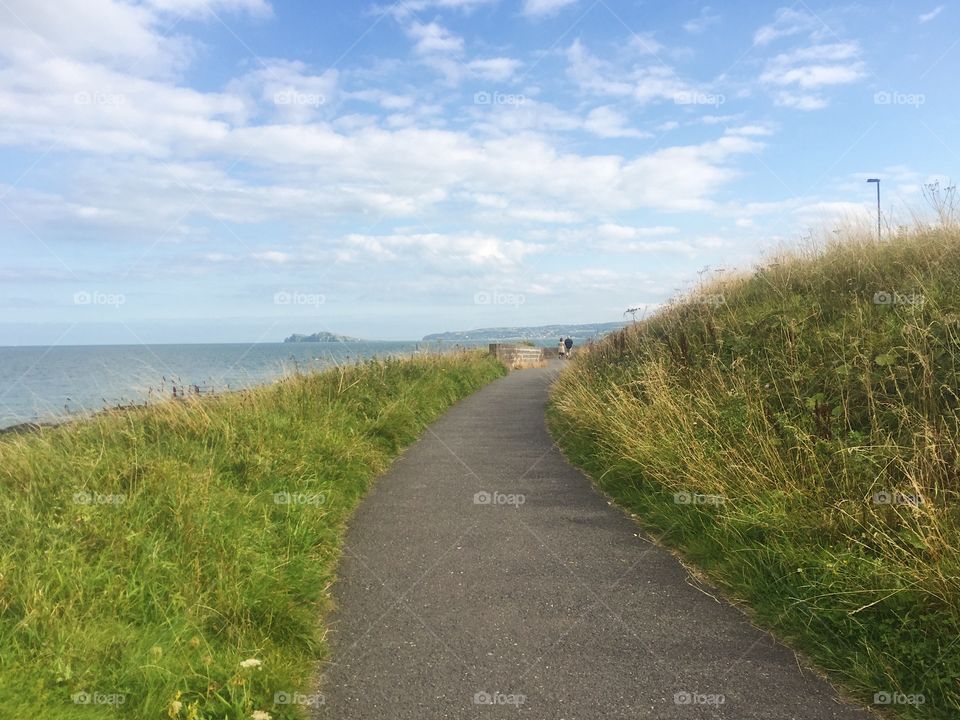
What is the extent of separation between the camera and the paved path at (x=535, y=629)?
3260 millimetres

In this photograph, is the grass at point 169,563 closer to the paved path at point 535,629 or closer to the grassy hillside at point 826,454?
the paved path at point 535,629

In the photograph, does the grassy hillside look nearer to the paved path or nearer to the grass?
the paved path

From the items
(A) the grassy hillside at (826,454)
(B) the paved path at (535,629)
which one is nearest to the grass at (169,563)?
(B) the paved path at (535,629)

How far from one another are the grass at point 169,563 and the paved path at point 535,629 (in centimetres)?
38

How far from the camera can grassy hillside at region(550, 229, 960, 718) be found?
11.7 feet

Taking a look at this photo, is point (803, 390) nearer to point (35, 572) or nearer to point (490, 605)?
point (490, 605)

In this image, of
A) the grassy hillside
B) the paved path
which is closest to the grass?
the paved path

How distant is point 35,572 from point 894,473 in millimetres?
5929

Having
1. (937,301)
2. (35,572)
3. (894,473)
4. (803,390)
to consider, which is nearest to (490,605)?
(35,572)

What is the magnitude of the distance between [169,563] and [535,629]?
2.40 m

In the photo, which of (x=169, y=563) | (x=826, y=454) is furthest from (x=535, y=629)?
(x=826, y=454)

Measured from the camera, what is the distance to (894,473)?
4840 millimetres

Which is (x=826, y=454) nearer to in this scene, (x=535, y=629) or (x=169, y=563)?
(x=535, y=629)

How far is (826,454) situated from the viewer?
537 centimetres
